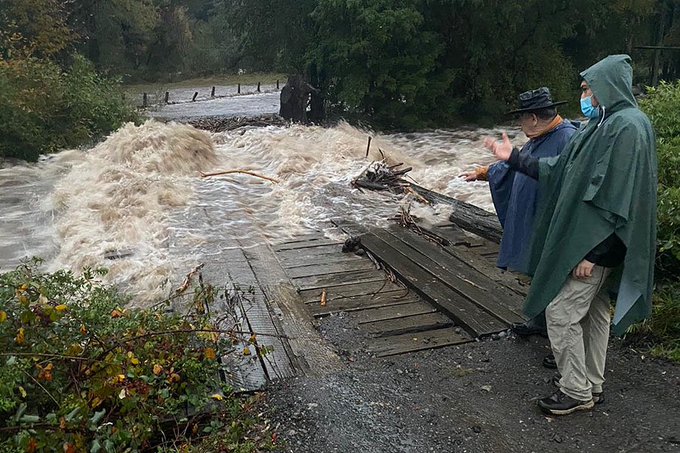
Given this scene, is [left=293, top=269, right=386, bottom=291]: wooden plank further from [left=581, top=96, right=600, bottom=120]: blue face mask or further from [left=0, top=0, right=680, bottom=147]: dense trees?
[left=0, top=0, right=680, bottom=147]: dense trees

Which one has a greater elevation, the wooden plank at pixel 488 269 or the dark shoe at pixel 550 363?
the wooden plank at pixel 488 269

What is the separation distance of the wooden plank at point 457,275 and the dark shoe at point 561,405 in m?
1.13

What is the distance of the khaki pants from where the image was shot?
11.3ft

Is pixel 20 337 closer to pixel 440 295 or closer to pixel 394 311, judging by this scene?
pixel 394 311

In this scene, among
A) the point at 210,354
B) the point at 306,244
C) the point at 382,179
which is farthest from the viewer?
the point at 382,179

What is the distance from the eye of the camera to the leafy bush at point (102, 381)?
300 centimetres

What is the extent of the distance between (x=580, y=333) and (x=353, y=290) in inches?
93.5

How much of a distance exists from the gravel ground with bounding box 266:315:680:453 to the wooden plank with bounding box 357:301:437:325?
0.51m

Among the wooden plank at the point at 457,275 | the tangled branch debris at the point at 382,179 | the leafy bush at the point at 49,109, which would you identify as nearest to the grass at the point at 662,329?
the wooden plank at the point at 457,275

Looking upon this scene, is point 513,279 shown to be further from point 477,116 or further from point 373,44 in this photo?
point 477,116

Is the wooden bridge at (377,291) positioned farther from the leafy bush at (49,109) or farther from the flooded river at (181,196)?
the leafy bush at (49,109)

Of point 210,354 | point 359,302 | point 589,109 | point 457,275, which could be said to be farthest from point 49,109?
point 589,109

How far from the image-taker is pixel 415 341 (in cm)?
457

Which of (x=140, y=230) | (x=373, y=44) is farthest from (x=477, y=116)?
(x=140, y=230)
